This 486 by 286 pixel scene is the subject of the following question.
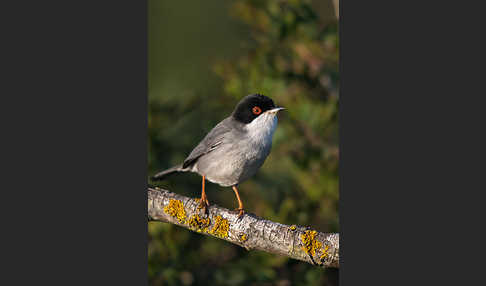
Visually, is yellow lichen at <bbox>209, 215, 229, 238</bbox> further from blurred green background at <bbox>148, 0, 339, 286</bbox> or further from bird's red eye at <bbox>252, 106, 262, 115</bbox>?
bird's red eye at <bbox>252, 106, 262, 115</bbox>

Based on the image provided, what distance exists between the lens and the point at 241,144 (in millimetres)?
4887

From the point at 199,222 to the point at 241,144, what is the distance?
818mm

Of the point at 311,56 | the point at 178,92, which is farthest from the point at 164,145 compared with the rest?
the point at 311,56

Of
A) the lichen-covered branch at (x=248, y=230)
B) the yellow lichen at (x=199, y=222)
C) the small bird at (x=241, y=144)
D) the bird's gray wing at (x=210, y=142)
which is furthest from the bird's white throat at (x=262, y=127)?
the yellow lichen at (x=199, y=222)

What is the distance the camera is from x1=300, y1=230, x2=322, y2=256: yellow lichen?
14.4 feet

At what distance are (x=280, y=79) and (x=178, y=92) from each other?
1.16 metres

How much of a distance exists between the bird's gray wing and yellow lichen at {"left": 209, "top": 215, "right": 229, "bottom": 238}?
703 mm

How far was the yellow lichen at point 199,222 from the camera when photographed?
190 inches

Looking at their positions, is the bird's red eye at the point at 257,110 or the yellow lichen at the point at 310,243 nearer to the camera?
the yellow lichen at the point at 310,243

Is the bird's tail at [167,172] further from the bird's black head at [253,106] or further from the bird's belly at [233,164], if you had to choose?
the bird's black head at [253,106]

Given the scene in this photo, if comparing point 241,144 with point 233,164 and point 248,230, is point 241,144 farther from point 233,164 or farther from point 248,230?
point 248,230

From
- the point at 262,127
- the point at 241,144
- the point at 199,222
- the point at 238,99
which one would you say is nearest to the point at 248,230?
the point at 199,222

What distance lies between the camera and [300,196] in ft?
19.9

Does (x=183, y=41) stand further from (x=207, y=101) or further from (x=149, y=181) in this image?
(x=149, y=181)
